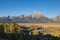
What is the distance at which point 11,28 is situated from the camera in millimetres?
54469

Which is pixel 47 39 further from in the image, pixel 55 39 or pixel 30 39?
pixel 30 39

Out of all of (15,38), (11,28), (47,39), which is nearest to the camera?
(15,38)

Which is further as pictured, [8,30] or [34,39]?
[8,30]

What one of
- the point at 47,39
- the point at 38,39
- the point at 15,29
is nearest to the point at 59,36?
the point at 47,39

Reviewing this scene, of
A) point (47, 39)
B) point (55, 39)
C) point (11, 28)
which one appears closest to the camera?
point (11, 28)

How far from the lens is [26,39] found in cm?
4688

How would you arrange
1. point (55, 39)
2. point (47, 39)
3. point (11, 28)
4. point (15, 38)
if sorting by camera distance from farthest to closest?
1. point (47, 39)
2. point (55, 39)
3. point (11, 28)
4. point (15, 38)

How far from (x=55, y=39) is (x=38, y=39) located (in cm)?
1518

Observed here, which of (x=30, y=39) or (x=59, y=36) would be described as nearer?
(x=30, y=39)

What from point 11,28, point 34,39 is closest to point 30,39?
point 34,39

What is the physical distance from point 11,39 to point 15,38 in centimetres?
101

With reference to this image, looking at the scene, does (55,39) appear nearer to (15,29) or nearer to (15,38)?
(15,29)

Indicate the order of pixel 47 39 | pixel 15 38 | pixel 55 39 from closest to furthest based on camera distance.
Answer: pixel 15 38 → pixel 55 39 → pixel 47 39

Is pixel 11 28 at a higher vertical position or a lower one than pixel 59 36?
higher
